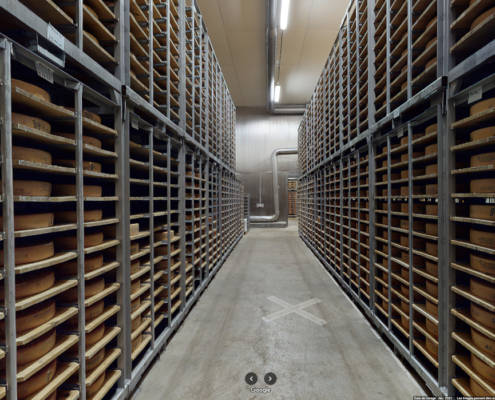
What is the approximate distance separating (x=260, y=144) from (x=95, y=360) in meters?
13.4

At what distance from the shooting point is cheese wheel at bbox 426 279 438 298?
73.4 inches

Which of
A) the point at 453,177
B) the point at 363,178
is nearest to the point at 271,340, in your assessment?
the point at 453,177

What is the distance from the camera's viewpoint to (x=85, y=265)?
1.54m

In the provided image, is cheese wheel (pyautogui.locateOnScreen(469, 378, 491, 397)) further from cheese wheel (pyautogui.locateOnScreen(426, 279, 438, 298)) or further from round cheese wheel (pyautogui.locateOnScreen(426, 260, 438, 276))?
round cheese wheel (pyautogui.locateOnScreen(426, 260, 438, 276))

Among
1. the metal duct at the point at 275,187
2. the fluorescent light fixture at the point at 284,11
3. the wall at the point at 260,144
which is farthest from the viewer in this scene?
the wall at the point at 260,144

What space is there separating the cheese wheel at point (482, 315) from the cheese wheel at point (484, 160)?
0.84m

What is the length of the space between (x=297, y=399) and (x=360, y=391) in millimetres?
510

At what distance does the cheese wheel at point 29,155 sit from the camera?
112 centimetres

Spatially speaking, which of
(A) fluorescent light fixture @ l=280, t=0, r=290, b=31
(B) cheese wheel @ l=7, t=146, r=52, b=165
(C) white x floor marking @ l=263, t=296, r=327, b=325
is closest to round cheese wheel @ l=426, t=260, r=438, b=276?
(C) white x floor marking @ l=263, t=296, r=327, b=325

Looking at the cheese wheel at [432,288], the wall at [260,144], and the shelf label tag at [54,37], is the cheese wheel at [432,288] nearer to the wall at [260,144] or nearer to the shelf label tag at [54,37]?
the shelf label tag at [54,37]

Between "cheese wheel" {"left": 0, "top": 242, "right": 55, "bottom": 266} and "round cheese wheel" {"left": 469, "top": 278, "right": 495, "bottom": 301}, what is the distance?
2.39m

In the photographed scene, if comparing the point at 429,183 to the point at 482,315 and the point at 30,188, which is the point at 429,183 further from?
the point at 30,188

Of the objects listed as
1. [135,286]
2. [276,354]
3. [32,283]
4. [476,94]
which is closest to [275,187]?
[276,354]

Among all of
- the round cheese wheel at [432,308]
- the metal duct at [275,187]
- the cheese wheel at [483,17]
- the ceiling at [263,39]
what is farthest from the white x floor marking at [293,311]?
the metal duct at [275,187]
